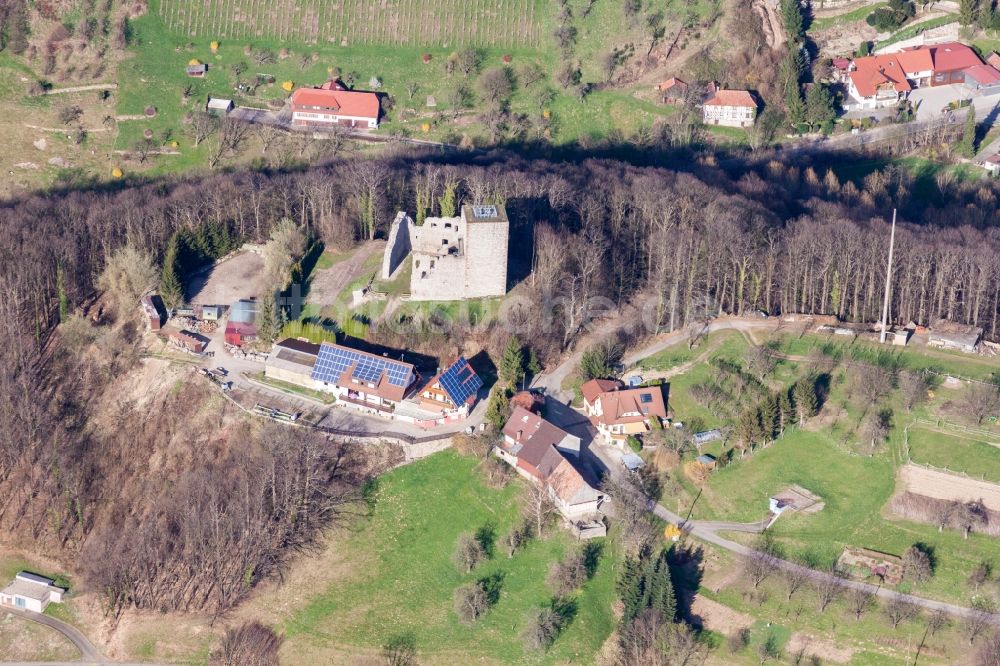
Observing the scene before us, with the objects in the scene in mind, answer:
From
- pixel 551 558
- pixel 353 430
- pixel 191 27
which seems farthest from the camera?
pixel 191 27

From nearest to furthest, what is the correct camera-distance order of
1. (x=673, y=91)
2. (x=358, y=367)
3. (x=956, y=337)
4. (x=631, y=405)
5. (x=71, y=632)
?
1. (x=71, y=632)
2. (x=631, y=405)
3. (x=358, y=367)
4. (x=956, y=337)
5. (x=673, y=91)

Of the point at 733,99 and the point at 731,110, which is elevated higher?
the point at 733,99

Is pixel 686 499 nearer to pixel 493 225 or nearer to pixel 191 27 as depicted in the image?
pixel 493 225

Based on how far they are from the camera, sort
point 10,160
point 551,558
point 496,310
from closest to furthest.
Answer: point 551,558
point 496,310
point 10,160

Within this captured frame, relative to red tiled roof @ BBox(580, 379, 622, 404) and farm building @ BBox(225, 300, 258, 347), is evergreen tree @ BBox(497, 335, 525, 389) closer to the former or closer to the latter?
red tiled roof @ BBox(580, 379, 622, 404)

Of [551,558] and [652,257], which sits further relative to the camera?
[652,257]

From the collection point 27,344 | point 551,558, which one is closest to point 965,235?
point 551,558

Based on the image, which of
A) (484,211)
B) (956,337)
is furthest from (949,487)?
(484,211)

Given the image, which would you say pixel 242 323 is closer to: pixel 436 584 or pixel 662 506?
pixel 436 584
